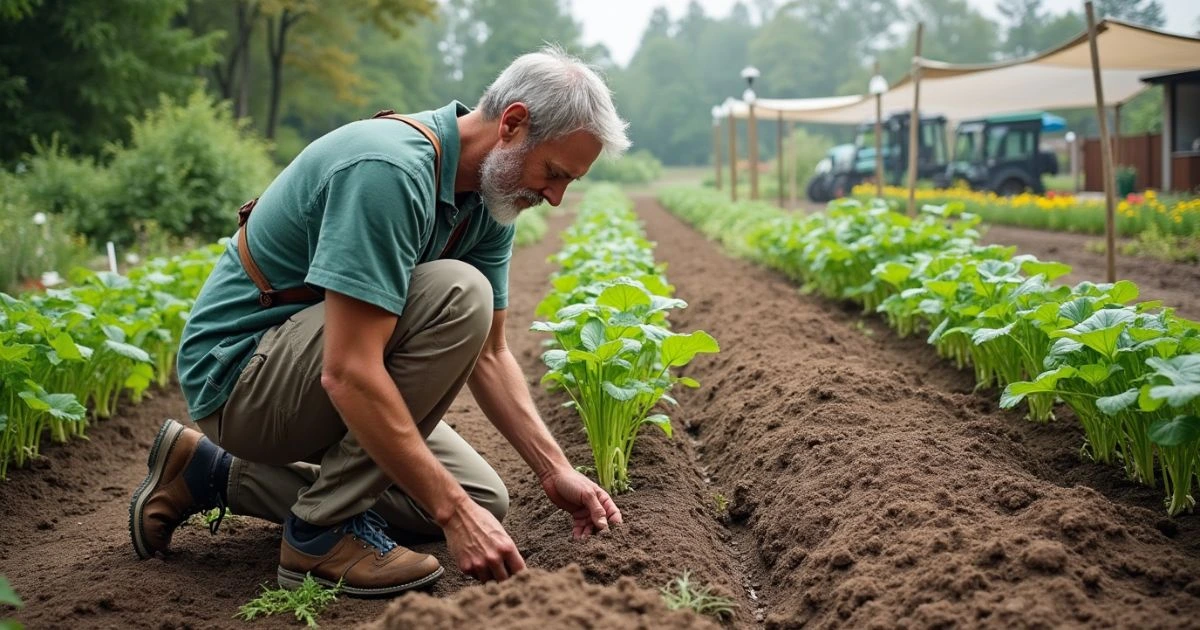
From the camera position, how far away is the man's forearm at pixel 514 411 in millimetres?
2924

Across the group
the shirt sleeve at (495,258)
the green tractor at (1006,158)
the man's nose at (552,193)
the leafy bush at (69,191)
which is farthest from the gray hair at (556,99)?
the green tractor at (1006,158)

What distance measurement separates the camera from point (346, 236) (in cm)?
234

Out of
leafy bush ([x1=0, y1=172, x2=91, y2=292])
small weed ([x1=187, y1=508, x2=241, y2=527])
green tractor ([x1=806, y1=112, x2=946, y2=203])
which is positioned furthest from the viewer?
green tractor ([x1=806, y1=112, x2=946, y2=203])

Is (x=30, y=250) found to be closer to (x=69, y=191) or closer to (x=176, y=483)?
(x=69, y=191)

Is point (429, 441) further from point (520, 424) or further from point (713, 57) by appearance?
Answer: point (713, 57)

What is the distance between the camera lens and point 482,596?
81.5 inches

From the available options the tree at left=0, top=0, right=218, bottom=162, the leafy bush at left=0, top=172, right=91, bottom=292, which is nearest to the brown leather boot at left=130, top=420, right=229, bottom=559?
the leafy bush at left=0, top=172, right=91, bottom=292

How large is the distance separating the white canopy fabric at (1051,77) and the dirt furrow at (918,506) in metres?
5.21

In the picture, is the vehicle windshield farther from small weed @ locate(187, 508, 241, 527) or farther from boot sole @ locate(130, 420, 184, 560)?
boot sole @ locate(130, 420, 184, 560)

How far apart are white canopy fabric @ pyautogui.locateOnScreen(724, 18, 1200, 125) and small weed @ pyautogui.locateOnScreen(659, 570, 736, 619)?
7.02m

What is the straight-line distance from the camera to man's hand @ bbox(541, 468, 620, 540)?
2.87m

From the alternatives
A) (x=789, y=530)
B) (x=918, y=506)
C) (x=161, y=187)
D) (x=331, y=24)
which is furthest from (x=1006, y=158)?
(x=918, y=506)

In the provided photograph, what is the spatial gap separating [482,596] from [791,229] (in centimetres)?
716

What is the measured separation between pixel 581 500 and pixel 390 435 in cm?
73
